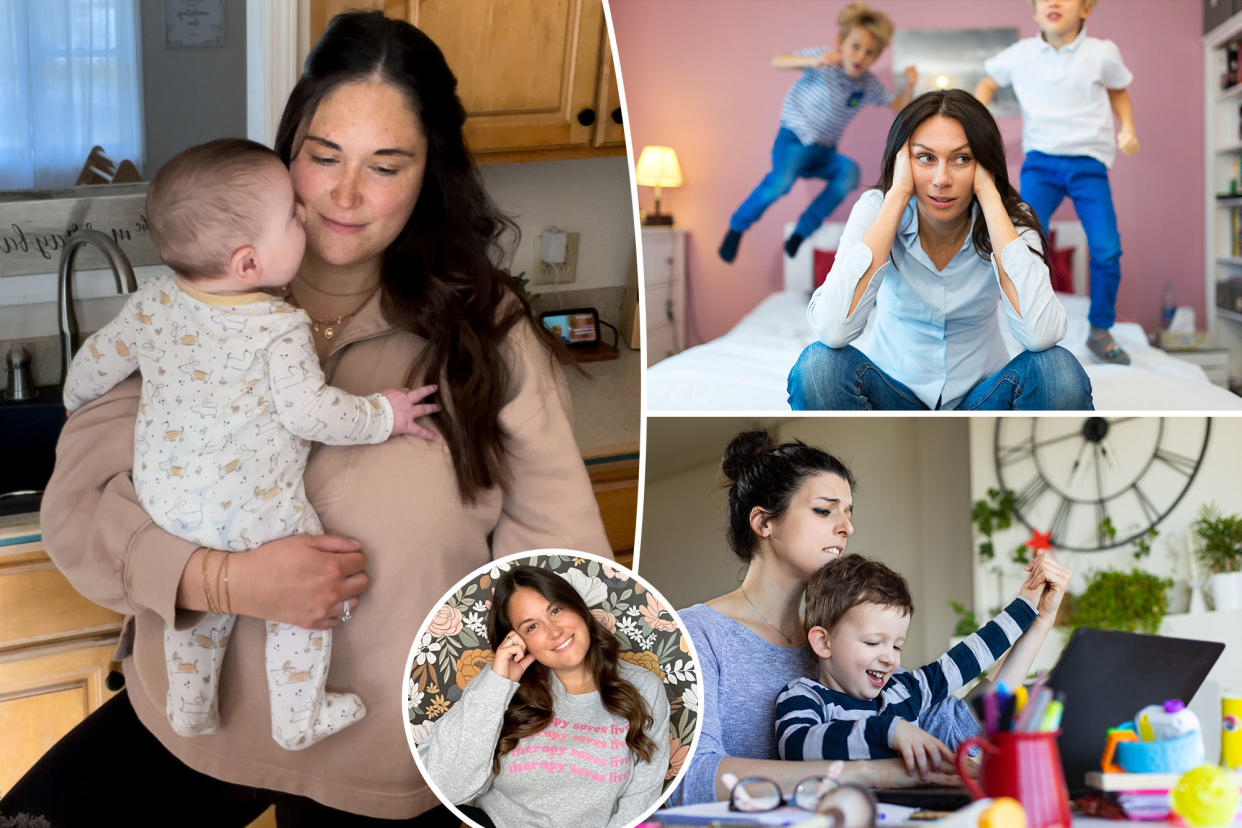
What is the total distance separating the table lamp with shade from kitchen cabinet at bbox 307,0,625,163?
4 cm

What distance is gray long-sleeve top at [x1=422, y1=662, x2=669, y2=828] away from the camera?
1.26 m

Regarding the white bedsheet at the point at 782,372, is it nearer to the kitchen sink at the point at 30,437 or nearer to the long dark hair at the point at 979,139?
the long dark hair at the point at 979,139

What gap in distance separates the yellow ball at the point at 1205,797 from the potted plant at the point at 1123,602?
0.38 meters

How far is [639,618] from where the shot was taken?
1323 mm

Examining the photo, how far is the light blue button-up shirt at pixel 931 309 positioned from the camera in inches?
52.7

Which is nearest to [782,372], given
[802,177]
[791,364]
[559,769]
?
[791,364]

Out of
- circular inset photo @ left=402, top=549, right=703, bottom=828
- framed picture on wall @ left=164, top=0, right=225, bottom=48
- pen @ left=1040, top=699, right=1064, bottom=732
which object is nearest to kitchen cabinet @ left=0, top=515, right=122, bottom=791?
circular inset photo @ left=402, top=549, right=703, bottom=828

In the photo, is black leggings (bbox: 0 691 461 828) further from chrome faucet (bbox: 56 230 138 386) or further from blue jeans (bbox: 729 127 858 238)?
blue jeans (bbox: 729 127 858 238)

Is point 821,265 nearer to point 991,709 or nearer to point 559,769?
point 991,709

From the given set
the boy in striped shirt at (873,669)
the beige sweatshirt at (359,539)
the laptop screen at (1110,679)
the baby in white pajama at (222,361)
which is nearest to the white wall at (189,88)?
the baby in white pajama at (222,361)

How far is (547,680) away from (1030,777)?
535 millimetres

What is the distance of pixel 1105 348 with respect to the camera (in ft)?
4.73

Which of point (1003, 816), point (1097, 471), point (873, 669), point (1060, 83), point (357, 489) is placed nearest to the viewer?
point (1003, 816)

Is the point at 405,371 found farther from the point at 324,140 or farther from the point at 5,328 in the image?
the point at 5,328
